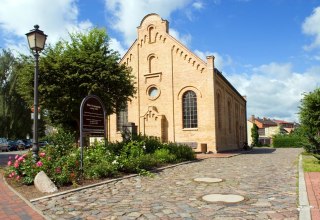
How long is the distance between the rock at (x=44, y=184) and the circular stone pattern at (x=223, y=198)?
4.12m

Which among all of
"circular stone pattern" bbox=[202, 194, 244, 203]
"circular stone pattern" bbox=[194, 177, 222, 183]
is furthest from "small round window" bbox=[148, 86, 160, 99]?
"circular stone pattern" bbox=[202, 194, 244, 203]

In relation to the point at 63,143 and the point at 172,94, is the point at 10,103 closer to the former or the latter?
the point at 172,94


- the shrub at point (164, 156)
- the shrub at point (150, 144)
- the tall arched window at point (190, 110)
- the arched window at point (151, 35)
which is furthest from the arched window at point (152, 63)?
the shrub at point (164, 156)

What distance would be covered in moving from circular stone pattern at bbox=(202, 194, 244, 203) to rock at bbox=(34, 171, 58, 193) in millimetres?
4119

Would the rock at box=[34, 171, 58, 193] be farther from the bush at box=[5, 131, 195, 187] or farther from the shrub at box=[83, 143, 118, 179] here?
the shrub at box=[83, 143, 118, 179]

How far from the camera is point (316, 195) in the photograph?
8070mm

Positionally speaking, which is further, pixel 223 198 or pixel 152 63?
pixel 152 63

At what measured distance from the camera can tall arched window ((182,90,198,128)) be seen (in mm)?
30359

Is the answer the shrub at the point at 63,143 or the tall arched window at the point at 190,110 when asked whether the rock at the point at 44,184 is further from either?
the tall arched window at the point at 190,110

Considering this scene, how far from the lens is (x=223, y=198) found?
817 centimetres

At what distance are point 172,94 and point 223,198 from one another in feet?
76.4

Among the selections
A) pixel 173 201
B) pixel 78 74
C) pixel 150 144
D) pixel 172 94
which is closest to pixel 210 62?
pixel 172 94

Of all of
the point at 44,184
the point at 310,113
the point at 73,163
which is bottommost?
the point at 44,184

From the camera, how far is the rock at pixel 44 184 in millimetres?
9188
